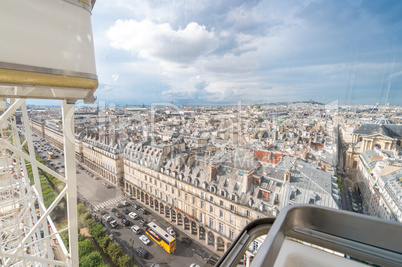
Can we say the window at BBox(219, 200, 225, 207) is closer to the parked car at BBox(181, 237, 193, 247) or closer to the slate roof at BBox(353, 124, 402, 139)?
the parked car at BBox(181, 237, 193, 247)

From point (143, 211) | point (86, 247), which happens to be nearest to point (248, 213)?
point (143, 211)

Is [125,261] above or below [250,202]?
below

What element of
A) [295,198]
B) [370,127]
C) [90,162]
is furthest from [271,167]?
[90,162]

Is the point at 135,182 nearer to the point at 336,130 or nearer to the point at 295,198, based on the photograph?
the point at 295,198

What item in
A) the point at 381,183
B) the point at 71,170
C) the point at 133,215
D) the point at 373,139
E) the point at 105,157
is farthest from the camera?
the point at 105,157

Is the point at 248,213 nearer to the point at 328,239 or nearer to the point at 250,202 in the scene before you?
the point at 250,202

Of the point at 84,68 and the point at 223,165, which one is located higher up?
the point at 84,68
